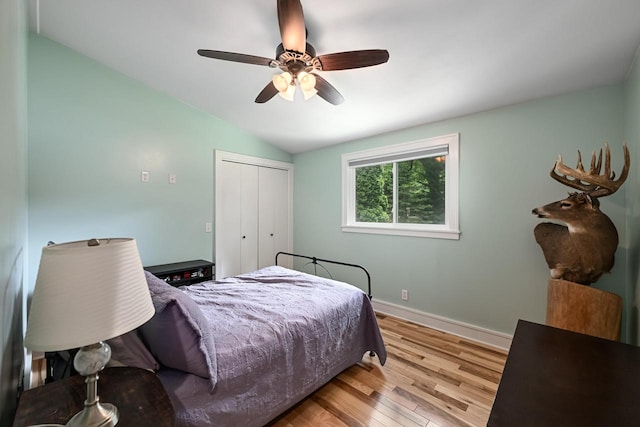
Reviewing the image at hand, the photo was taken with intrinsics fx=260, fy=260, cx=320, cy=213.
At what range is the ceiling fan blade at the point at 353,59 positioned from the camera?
59.6 inches

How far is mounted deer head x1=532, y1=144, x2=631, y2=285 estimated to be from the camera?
5.37 feet

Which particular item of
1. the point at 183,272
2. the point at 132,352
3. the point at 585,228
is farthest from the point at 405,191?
the point at 132,352

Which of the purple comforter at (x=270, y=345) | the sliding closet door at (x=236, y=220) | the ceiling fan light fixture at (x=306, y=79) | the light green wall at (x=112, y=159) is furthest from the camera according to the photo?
the sliding closet door at (x=236, y=220)

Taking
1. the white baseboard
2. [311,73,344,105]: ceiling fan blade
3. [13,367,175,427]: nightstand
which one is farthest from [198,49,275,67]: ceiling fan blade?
the white baseboard

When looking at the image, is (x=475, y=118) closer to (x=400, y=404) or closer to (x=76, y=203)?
(x=400, y=404)

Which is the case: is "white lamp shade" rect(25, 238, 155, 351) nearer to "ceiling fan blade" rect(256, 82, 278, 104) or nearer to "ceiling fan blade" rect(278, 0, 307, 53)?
"ceiling fan blade" rect(278, 0, 307, 53)

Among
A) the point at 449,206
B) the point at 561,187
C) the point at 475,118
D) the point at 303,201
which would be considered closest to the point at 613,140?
the point at 561,187

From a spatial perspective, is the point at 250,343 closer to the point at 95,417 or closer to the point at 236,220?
the point at 95,417

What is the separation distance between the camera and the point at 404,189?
330 centimetres

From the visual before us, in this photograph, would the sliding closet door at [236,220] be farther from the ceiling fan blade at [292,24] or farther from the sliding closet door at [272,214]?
the ceiling fan blade at [292,24]

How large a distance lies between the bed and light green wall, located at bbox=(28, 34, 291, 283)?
1193mm

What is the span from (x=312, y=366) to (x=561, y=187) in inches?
98.4

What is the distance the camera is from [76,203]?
252 centimetres

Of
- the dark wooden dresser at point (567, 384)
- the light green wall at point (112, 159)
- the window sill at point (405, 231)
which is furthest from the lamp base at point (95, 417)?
the window sill at point (405, 231)
